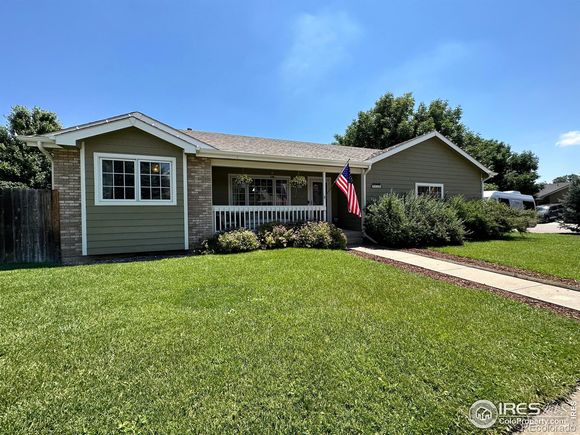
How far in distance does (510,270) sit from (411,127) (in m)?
23.7

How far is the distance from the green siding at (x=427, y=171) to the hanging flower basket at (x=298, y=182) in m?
2.97

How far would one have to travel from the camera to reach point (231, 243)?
28.7 feet

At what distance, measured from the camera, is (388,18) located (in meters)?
10.2

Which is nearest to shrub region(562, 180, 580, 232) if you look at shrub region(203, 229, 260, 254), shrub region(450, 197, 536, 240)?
shrub region(450, 197, 536, 240)

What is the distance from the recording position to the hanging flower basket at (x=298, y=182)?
41.7ft

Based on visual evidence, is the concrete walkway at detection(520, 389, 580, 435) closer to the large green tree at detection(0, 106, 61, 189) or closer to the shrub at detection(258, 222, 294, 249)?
the shrub at detection(258, 222, 294, 249)

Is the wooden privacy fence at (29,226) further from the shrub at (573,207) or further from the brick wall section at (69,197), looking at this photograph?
the shrub at (573,207)

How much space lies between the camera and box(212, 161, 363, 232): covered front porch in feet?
33.6

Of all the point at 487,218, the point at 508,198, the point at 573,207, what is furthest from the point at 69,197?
the point at 508,198

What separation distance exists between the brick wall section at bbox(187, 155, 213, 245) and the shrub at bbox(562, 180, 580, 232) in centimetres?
2099

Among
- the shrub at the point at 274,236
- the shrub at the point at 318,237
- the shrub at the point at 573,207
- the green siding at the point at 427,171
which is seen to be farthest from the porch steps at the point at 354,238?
the shrub at the point at 573,207

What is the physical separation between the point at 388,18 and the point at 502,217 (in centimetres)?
997

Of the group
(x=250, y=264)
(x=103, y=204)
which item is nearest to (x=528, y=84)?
(x=250, y=264)

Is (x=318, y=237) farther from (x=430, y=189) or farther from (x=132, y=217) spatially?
(x=430, y=189)
